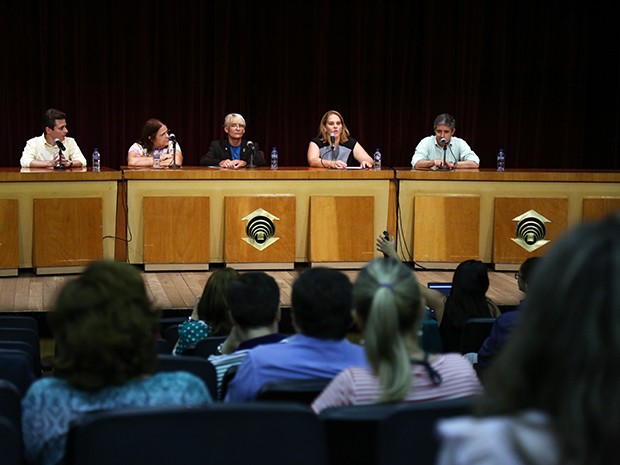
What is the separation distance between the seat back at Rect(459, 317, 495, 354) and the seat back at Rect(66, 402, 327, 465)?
2.00 meters

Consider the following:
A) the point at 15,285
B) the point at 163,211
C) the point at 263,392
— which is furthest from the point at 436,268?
the point at 263,392

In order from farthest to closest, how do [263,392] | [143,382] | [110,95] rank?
[110,95], [263,392], [143,382]

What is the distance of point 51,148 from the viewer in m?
7.59

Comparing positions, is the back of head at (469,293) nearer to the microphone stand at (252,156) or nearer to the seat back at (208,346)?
the seat back at (208,346)

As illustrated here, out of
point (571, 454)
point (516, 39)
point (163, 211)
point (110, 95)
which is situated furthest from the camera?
point (516, 39)

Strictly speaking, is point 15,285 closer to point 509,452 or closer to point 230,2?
point 230,2

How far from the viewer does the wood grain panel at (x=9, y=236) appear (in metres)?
6.65

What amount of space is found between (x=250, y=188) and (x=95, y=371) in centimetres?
505

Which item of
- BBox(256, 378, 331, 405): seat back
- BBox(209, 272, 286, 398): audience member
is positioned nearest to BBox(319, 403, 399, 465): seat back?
BBox(256, 378, 331, 405): seat back

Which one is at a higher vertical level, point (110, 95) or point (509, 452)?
point (110, 95)

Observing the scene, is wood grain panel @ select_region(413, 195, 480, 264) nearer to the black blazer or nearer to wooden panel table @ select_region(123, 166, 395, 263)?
wooden panel table @ select_region(123, 166, 395, 263)

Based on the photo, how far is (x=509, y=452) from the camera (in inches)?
39.2

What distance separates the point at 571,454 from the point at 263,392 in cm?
143

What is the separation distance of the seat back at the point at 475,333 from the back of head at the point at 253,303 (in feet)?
3.55
